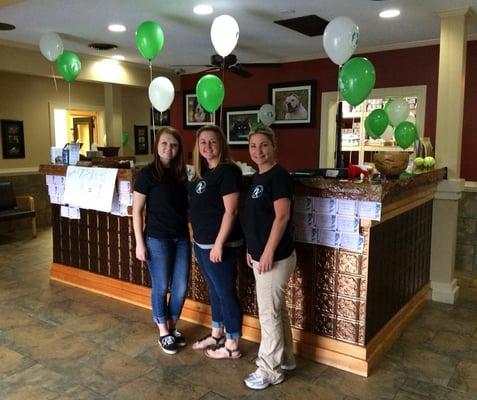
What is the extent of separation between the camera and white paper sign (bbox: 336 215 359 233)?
2525 mm

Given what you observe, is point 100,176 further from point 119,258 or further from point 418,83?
point 418,83

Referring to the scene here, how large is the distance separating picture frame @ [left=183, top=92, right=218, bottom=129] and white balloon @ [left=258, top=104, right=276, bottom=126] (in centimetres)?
134

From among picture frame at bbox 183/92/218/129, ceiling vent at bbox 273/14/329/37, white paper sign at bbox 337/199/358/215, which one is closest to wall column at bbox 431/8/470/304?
ceiling vent at bbox 273/14/329/37

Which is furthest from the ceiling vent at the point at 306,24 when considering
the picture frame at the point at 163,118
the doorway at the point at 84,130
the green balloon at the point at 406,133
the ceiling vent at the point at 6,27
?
the doorway at the point at 84,130

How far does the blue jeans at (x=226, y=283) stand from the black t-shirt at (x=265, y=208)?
0.24 metres

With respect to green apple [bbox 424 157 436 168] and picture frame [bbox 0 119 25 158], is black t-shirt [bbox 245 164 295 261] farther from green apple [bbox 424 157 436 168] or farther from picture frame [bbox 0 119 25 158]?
picture frame [bbox 0 119 25 158]

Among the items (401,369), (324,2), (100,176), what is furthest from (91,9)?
(401,369)

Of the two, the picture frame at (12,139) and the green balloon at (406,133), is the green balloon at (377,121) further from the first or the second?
the picture frame at (12,139)

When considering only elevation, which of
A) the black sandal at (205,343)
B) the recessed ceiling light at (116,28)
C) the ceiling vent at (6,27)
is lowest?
the black sandal at (205,343)

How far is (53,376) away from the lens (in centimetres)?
253

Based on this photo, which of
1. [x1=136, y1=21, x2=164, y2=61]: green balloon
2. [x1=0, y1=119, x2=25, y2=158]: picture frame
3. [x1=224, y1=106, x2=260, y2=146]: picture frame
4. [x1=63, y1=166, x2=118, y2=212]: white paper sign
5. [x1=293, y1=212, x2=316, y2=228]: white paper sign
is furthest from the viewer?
[x1=224, y1=106, x2=260, y2=146]: picture frame

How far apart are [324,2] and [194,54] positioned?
8.96 feet

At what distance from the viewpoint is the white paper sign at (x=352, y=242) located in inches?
99.8

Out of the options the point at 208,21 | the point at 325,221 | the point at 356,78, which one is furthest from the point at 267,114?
the point at 325,221
